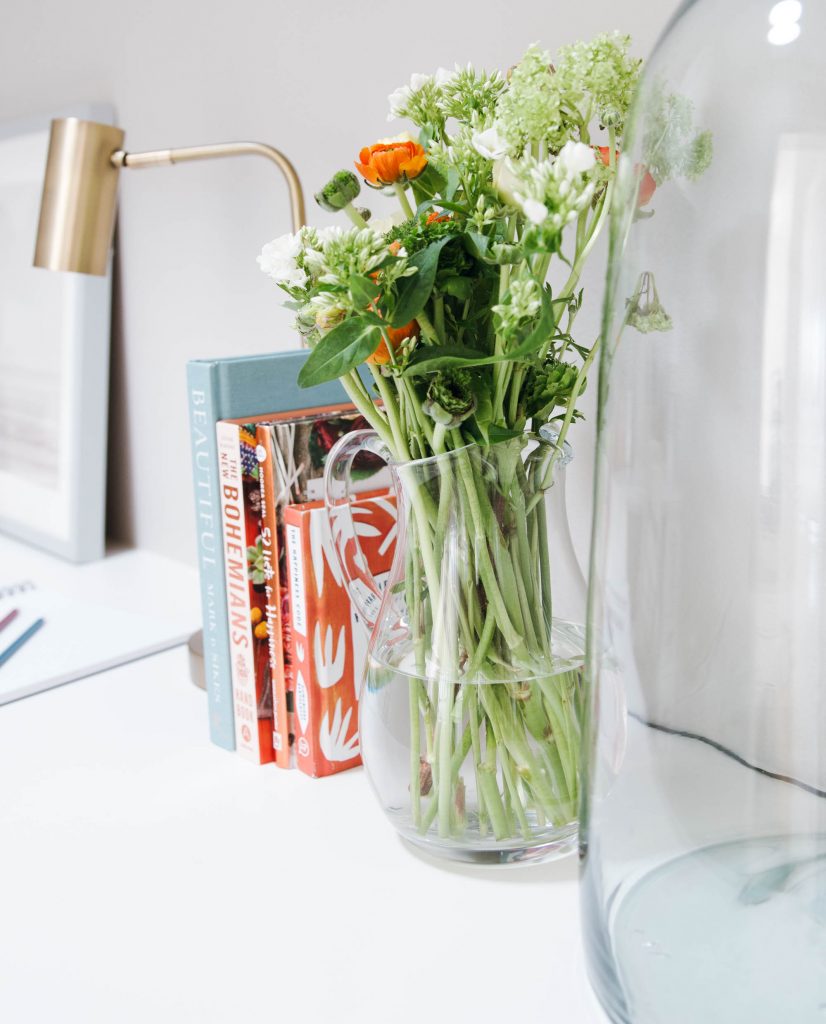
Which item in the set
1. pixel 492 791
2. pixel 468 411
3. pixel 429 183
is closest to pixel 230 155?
pixel 429 183

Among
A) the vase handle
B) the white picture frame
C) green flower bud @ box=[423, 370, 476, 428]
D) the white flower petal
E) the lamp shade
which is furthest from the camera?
the white picture frame

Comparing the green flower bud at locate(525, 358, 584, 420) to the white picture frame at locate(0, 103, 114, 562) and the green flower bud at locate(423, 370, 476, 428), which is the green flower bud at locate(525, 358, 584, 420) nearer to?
the green flower bud at locate(423, 370, 476, 428)

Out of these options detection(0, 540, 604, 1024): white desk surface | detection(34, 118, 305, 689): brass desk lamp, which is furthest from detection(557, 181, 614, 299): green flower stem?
detection(34, 118, 305, 689): brass desk lamp

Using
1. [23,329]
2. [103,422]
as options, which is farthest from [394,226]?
[23,329]

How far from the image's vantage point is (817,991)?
1.42 ft

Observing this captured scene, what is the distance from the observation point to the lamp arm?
0.87m

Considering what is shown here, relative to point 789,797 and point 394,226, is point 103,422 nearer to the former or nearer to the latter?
point 394,226

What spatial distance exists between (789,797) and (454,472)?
22 cm

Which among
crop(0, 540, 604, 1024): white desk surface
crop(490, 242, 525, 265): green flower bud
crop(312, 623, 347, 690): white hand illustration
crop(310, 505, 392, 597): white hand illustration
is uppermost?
crop(490, 242, 525, 265): green flower bud

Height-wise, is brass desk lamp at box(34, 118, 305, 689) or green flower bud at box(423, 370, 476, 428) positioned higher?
brass desk lamp at box(34, 118, 305, 689)

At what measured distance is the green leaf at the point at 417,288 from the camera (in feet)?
1.65

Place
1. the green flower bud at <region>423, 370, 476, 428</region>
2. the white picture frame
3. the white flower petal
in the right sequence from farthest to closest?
1. the white picture frame
2. the green flower bud at <region>423, 370, 476, 428</region>
3. the white flower petal

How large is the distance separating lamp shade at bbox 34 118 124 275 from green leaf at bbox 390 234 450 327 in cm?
60

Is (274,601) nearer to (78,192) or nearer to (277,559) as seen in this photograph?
(277,559)
